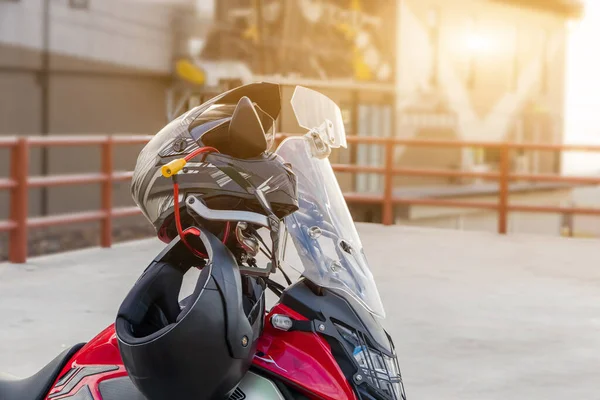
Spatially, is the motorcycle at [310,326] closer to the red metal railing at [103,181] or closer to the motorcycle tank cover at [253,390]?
the motorcycle tank cover at [253,390]

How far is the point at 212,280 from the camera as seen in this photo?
84.0 inches

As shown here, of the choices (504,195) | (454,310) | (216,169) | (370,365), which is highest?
(216,169)

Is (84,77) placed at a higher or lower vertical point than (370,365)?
higher

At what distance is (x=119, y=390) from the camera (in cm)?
233

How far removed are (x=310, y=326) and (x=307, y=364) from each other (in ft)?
0.26

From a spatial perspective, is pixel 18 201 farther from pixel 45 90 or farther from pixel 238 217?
pixel 45 90

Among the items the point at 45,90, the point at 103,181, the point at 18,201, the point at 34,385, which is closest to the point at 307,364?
the point at 34,385

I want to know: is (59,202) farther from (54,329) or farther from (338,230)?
(338,230)

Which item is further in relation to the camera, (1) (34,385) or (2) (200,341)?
(1) (34,385)

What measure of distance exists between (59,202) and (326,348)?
1566 cm

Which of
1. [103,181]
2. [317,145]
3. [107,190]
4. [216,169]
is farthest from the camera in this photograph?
[107,190]

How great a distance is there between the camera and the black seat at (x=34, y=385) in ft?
8.00

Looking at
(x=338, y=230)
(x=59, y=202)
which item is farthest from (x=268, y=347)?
(x=59, y=202)

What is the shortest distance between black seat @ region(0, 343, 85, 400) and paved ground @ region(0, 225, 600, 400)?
101 inches
